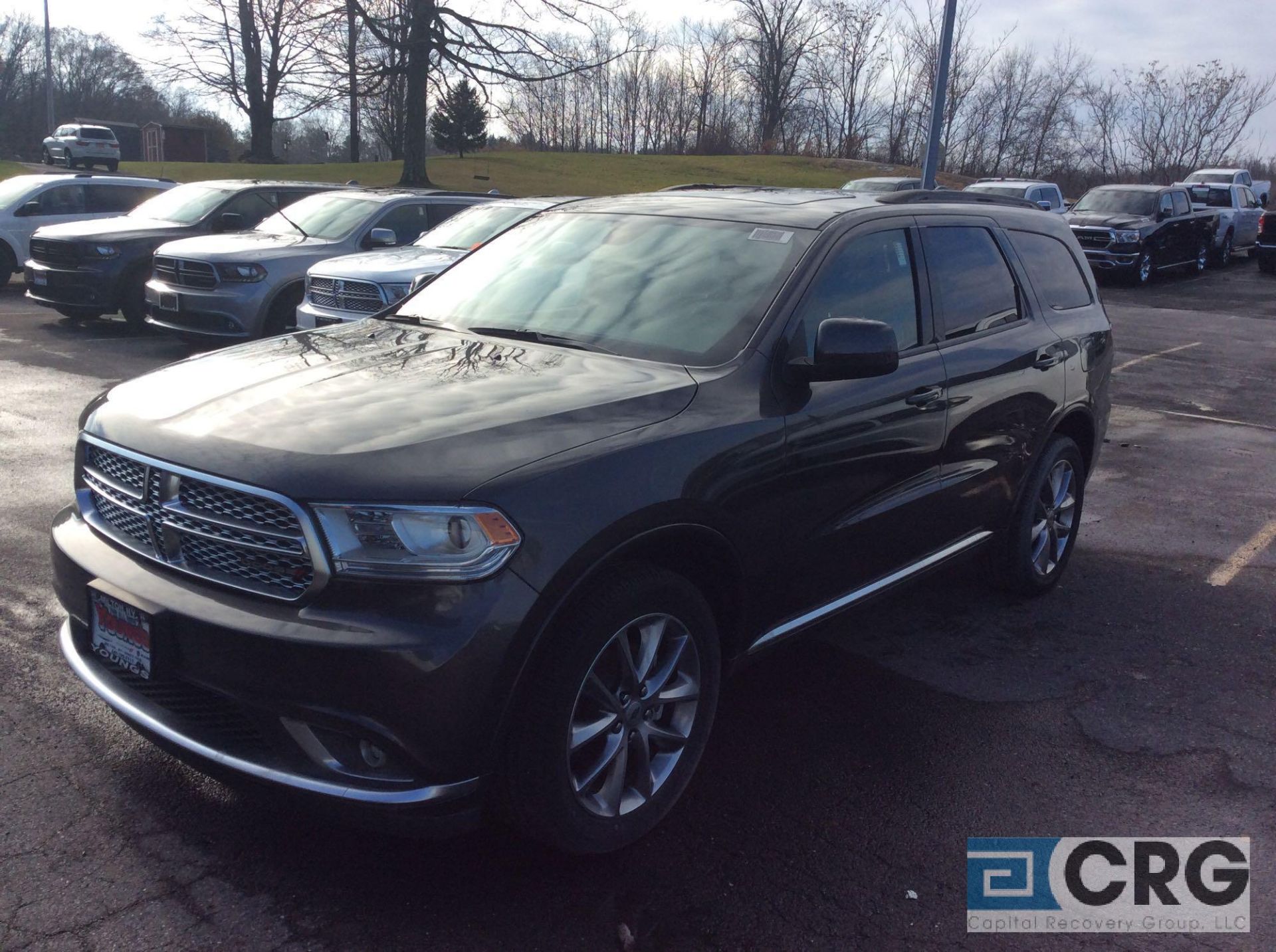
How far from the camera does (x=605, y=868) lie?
317 centimetres

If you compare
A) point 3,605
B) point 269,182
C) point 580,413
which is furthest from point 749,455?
point 269,182

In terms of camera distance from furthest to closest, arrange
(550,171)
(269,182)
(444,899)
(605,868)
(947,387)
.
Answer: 1. (550,171)
2. (269,182)
3. (947,387)
4. (605,868)
5. (444,899)

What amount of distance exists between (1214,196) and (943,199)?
95.9 feet

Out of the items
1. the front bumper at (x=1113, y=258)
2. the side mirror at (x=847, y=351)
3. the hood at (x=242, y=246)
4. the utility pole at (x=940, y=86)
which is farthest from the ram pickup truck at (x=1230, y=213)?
the side mirror at (x=847, y=351)

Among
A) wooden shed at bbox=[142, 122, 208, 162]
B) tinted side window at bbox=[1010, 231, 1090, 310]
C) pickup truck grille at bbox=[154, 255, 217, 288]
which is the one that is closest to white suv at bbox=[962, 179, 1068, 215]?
pickup truck grille at bbox=[154, 255, 217, 288]

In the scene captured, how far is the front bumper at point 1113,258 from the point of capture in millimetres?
22422

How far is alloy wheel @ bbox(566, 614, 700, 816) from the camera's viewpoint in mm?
3041

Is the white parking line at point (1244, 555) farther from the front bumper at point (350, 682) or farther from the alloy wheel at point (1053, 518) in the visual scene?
the front bumper at point (350, 682)

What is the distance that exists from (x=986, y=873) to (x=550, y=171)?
51052 millimetres

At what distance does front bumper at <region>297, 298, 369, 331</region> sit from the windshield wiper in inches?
227

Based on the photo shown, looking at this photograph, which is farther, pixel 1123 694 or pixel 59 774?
pixel 1123 694

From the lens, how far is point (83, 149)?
46.3 metres

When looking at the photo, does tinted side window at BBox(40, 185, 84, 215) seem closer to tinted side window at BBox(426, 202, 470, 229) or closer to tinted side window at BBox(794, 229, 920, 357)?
tinted side window at BBox(426, 202, 470, 229)

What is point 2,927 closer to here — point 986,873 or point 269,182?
point 986,873
